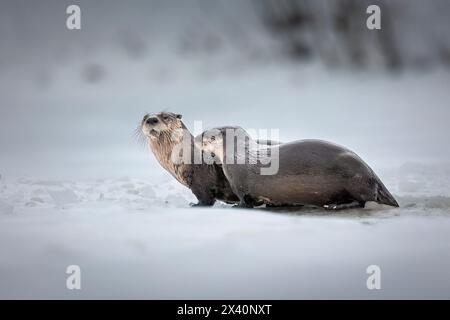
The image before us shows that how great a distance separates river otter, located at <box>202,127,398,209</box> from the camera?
316 cm

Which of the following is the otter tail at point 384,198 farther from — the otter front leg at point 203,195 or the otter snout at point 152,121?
the otter snout at point 152,121

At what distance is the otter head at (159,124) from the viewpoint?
3.49 meters

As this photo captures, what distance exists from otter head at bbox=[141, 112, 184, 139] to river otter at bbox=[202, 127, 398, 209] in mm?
383

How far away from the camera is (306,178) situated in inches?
125

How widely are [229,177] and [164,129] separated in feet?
1.54

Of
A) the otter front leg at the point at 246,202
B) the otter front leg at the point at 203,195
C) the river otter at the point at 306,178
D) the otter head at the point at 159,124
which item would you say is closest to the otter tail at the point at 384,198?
the river otter at the point at 306,178

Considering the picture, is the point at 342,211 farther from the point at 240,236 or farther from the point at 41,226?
the point at 41,226

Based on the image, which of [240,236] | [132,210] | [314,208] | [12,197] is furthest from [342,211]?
[12,197]

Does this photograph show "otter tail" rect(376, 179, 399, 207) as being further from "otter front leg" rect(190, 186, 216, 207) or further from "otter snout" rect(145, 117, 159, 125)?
"otter snout" rect(145, 117, 159, 125)

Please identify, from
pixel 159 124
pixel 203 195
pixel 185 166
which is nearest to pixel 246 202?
pixel 203 195

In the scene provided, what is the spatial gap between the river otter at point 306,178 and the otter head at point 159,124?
38 cm

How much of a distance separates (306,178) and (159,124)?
0.87 m

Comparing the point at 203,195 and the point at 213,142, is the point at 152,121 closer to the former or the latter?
the point at 213,142

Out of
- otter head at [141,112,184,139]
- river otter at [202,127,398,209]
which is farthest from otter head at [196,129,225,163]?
otter head at [141,112,184,139]
